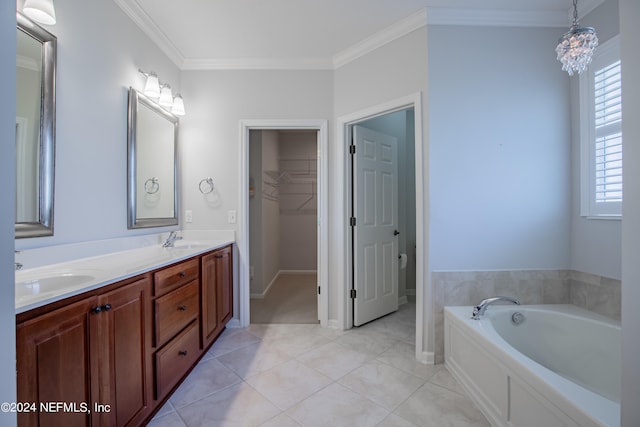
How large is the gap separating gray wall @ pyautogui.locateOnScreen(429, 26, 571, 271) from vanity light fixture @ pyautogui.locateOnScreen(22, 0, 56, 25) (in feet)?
Result: 7.15

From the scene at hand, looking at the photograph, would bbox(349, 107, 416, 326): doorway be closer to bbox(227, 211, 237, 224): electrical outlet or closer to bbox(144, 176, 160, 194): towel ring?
bbox(227, 211, 237, 224): electrical outlet

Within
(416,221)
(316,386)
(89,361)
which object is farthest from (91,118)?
(416,221)

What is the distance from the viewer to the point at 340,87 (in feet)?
8.30

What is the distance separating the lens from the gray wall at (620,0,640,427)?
0.57 m

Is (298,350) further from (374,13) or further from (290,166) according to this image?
(290,166)

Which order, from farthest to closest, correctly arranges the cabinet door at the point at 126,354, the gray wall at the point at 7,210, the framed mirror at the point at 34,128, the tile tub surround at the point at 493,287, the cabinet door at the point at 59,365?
the tile tub surround at the point at 493,287 → the framed mirror at the point at 34,128 → the cabinet door at the point at 126,354 → the cabinet door at the point at 59,365 → the gray wall at the point at 7,210

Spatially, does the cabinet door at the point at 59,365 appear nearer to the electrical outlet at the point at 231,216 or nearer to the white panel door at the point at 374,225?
the electrical outlet at the point at 231,216

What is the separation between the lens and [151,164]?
6.89 feet

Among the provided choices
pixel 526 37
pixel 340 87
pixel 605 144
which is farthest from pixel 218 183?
pixel 605 144

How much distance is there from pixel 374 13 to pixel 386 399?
2641mm

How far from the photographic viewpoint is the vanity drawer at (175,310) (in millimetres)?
1431

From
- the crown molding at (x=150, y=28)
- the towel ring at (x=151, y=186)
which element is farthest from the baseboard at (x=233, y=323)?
the crown molding at (x=150, y=28)

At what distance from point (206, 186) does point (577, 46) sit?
107 inches

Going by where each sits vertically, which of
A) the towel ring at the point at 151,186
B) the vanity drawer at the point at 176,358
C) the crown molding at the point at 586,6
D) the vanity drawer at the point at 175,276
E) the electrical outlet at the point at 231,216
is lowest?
the vanity drawer at the point at 176,358
